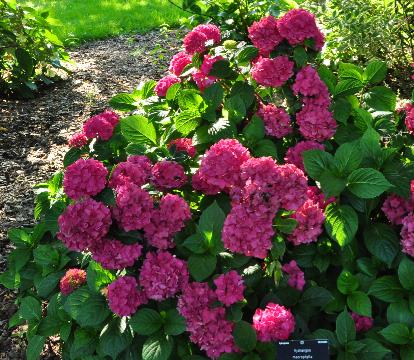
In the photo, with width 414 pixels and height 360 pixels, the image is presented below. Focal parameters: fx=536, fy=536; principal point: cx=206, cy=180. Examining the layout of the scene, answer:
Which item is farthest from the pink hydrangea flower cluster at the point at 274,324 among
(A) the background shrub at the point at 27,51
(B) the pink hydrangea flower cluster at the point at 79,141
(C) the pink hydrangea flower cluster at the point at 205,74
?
(A) the background shrub at the point at 27,51

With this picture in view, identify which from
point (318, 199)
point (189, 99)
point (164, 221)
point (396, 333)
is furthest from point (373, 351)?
point (189, 99)

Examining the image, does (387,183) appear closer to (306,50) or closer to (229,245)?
(229,245)

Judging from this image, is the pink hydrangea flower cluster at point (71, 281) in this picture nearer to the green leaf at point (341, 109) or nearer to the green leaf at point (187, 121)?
the green leaf at point (187, 121)

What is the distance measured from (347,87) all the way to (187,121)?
692mm

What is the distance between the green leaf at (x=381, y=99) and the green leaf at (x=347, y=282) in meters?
0.81

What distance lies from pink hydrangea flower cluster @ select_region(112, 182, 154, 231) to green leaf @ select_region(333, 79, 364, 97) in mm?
1002

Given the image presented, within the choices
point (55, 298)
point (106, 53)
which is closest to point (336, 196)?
point (55, 298)

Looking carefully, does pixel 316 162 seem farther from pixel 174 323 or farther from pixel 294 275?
pixel 174 323

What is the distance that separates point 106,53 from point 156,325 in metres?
5.33

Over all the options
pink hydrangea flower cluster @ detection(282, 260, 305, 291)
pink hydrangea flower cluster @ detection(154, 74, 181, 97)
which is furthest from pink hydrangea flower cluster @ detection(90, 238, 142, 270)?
pink hydrangea flower cluster @ detection(154, 74, 181, 97)

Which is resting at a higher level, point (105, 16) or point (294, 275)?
point (294, 275)

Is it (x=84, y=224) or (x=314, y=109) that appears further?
(x=314, y=109)

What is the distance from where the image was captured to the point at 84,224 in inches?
65.8

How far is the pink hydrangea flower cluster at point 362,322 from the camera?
1876 mm
